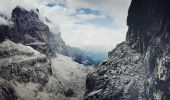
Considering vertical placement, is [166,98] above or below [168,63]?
below

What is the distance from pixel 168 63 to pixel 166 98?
16.6m

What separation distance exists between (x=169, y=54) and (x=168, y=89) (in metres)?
16.5

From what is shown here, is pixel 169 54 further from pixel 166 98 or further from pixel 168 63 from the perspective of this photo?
pixel 166 98

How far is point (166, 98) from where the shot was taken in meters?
199

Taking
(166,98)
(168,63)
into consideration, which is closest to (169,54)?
(168,63)

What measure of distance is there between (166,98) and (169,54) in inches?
816

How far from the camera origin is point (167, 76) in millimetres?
197875

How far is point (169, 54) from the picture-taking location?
656 ft

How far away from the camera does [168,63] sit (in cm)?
19712

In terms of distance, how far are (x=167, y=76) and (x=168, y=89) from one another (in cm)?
605

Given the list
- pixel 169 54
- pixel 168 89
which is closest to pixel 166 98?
pixel 168 89

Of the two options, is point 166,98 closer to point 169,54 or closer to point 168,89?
point 168,89

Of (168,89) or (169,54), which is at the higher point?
(169,54)
